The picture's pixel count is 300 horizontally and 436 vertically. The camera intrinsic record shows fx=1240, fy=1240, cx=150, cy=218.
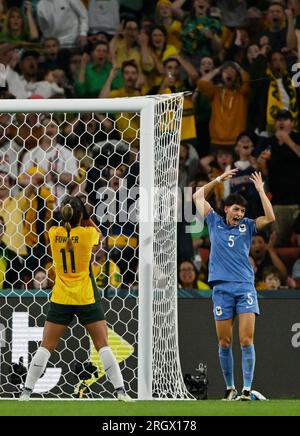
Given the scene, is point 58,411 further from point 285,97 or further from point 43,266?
point 285,97

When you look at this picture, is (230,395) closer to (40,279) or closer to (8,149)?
(40,279)

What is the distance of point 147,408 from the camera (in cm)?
871

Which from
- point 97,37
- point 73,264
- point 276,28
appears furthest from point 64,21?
point 73,264

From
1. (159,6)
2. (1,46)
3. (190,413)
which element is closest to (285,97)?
(159,6)

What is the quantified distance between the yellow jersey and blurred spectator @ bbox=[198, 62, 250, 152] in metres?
4.81

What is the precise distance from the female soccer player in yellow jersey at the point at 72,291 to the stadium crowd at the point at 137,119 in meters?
1.87

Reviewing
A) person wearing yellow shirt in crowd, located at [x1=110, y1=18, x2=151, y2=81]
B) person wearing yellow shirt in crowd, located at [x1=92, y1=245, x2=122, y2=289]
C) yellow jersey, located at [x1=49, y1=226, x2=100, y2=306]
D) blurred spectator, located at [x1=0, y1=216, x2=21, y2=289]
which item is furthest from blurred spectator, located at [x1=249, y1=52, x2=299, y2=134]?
yellow jersey, located at [x1=49, y1=226, x2=100, y2=306]

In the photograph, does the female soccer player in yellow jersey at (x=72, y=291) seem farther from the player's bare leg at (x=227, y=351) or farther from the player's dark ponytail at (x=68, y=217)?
the player's bare leg at (x=227, y=351)

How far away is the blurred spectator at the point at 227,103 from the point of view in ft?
46.9

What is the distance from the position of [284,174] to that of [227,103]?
1.15 meters

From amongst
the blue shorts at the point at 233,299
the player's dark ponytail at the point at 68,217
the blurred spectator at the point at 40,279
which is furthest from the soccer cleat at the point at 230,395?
the blurred spectator at the point at 40,279

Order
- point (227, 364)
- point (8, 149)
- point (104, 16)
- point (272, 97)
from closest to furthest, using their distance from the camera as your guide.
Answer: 1. point (227, 364)
2. point (8, 149)
3. point (272, 97)
4. point (104, 16)

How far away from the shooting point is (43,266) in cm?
1191

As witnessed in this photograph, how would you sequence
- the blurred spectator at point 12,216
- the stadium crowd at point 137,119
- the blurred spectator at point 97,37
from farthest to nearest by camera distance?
the blurred spectator at point 97,37, the stadium crowd at point 137,119, the blurred spectator at point 12,216
